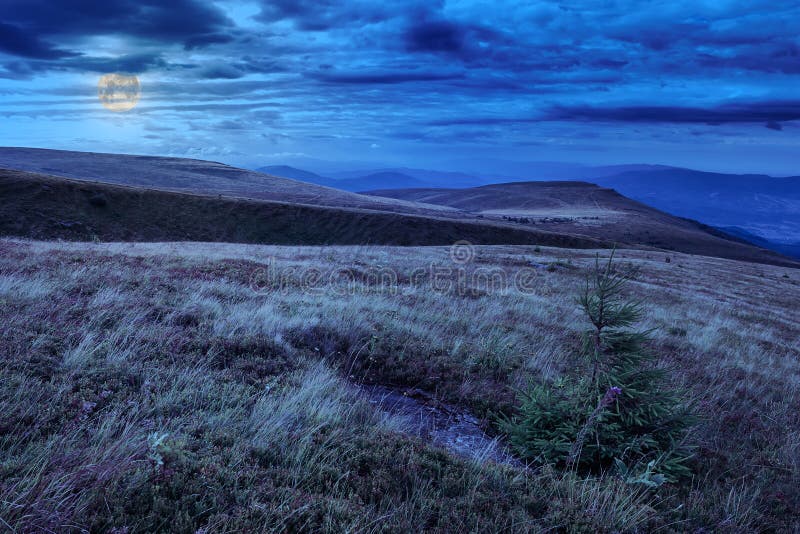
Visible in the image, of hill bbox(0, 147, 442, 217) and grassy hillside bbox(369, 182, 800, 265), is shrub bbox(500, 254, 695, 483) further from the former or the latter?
hill bbox(0, 147, 442, 217)

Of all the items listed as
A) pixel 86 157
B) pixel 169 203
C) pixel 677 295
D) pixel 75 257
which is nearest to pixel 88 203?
pixel 169 203

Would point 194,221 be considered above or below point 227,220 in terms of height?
below

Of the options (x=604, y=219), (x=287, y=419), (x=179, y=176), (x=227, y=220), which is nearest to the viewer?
(x=287, y=419)

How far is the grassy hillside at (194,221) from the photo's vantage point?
43312 millimetres

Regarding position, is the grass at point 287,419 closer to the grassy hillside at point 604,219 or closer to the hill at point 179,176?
the grassy hillside at point 604,219

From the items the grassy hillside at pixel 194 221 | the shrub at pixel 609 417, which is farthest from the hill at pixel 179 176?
the shrub at pixel 609 417

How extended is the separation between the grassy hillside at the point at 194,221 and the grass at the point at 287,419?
42461mm

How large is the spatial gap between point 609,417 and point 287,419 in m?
3.53

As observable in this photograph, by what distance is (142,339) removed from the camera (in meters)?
5.73

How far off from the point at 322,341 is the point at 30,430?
4.25 m

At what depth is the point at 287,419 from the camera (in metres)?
4.33

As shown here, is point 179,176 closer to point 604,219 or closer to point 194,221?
point 194,221

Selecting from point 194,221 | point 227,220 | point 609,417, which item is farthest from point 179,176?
point 609,417

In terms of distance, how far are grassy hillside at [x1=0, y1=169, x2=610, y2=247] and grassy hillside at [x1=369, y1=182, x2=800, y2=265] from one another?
31.2 metres
